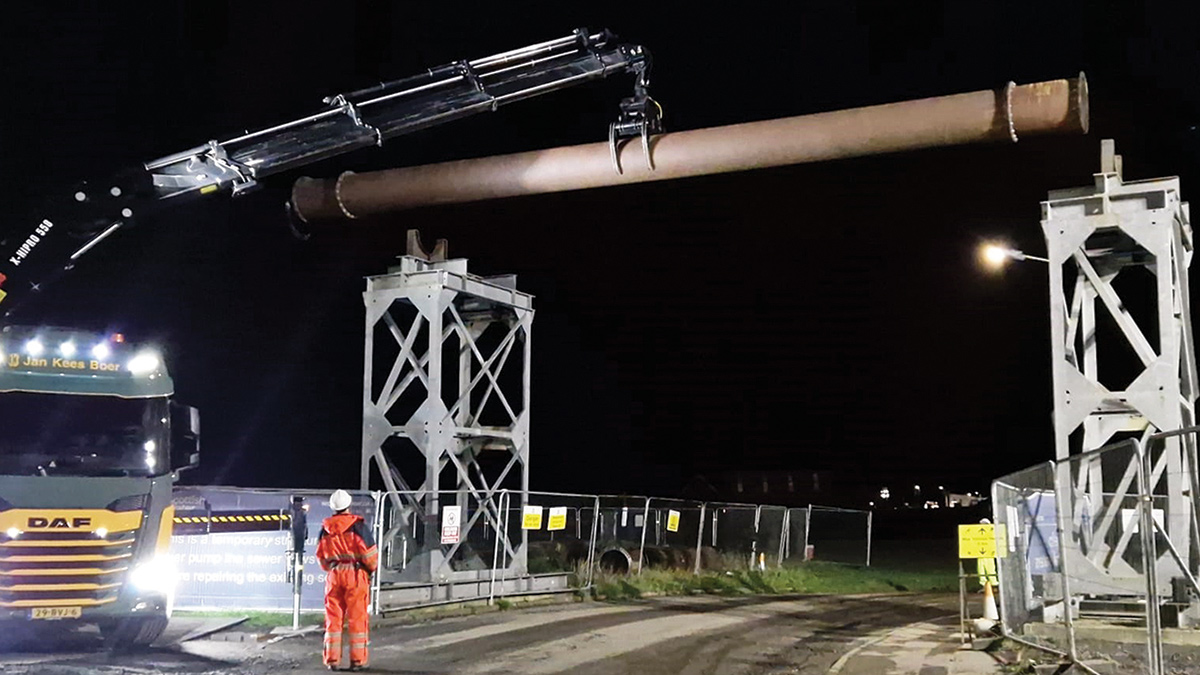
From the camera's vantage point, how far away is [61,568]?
12.1m

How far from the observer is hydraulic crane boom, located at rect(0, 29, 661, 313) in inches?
570

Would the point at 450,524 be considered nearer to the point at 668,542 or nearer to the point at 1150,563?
the point at 668,542

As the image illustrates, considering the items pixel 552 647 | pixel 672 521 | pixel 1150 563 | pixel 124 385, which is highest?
pixel 124 385

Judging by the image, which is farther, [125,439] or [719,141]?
[719,141]

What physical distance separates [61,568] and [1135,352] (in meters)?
11.6

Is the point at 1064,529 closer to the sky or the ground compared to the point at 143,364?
closer to the ground

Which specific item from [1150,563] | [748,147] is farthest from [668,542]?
[1150,563]

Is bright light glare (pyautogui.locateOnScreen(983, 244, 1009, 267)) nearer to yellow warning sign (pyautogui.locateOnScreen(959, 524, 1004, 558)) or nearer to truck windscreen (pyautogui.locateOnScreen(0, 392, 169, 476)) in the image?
yellow warning sign (pyautogui.locateOnScreen(959, 524, 1004, 558))

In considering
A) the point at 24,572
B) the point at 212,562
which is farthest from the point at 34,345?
the point at 212,562

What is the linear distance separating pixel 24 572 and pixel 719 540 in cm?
1902

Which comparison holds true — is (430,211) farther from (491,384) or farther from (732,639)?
(732,639)

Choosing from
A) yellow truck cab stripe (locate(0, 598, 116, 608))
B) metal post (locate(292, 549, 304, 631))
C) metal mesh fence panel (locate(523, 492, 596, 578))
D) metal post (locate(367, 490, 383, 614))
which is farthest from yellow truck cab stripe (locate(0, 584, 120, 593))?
metal mesh fence panel (locate(523, 492, 596, 578))

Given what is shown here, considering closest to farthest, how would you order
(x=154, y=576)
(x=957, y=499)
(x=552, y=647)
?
(x=154, y=576) < (x=552, y=647) < (x=957, y=499)

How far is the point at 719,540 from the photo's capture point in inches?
1131
